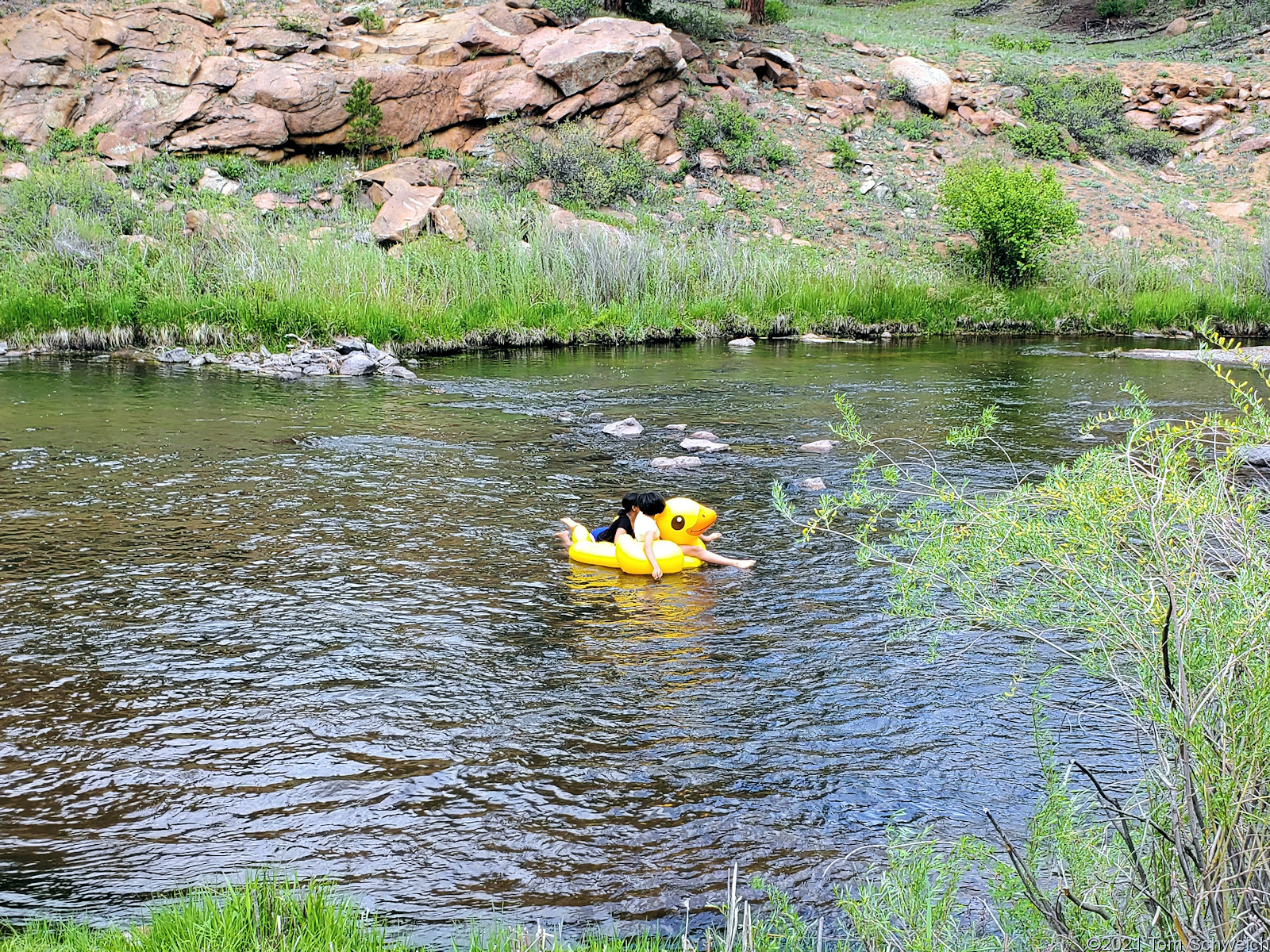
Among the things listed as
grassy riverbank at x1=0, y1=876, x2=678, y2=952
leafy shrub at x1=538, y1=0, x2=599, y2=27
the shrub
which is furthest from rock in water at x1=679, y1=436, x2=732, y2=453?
leafy shrub at x1=538, y1=0, x2=599, y2=27

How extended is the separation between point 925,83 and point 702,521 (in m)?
34.2

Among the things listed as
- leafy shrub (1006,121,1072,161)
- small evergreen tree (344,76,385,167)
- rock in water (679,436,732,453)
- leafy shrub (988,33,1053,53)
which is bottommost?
rock in water (679,436,732,453)

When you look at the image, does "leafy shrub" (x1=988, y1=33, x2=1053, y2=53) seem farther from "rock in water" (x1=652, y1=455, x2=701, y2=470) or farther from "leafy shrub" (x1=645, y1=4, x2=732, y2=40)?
"rock in water" (x1=652, y1=455, x2=701, y2=470)

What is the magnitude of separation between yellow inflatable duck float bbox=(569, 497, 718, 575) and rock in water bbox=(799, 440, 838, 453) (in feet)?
11.5

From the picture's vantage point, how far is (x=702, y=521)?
25.8ft

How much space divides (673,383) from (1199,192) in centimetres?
2767

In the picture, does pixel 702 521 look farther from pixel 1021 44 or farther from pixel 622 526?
pixel 1021 44

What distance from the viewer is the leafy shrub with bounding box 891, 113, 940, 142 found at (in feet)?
118

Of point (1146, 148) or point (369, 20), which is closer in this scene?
point (369, 20)

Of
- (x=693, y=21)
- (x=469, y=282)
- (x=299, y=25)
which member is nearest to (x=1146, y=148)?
(x=693, y=21)

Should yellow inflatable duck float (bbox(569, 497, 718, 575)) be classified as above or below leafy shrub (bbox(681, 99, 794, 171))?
below

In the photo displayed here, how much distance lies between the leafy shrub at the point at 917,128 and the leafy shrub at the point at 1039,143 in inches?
104

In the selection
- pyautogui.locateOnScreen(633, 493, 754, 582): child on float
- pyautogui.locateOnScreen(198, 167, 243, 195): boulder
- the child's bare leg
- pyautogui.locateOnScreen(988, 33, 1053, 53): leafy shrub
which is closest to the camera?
pyautogui.locateOnScreen(633, 493, 754, 582): child on float

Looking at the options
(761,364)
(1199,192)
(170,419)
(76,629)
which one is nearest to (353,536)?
(76,629)
